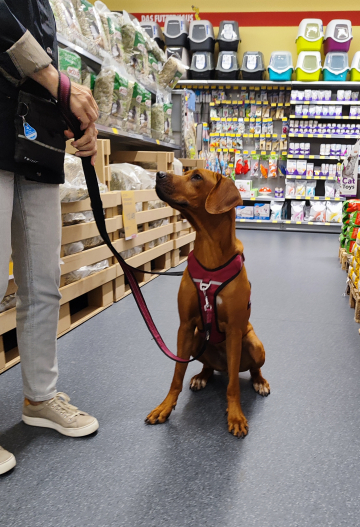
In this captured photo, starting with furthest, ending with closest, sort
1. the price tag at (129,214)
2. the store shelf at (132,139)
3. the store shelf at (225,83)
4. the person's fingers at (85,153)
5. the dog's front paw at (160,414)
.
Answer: the store shelf at (225,83)
the store shelf at (132,139)
the price tag at (129,214)
the dog's front paw at (160,414)
the person's fingers at (85,153)

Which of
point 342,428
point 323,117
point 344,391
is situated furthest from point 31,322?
point 323,117

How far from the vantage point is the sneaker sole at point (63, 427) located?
56.3 inches

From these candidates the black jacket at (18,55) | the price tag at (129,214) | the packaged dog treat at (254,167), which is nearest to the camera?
the black jacket at (18,55)

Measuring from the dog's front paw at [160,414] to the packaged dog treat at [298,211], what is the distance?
6455 millimetres

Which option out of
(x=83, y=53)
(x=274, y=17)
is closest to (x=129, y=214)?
(x=83, y=53)

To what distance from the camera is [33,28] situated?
115 centimetres

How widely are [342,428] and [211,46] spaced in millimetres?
7311

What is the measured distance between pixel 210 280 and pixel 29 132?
0.73 metres

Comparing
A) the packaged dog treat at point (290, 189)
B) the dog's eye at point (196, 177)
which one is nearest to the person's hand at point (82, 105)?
the dog's eye at point (196, 177)

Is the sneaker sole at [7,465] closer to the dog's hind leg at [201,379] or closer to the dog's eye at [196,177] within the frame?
the dog's hind leg at [201,379]

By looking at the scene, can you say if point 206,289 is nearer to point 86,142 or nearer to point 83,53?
point 86,142

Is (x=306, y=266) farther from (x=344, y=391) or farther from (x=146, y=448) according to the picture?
(x=146, y=448)

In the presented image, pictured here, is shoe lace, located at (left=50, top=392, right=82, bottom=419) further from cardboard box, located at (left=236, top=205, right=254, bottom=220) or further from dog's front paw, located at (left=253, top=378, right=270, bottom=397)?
cardboard box, located at (left=236, top=205, right=254, bottom=220)

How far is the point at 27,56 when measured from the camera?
1.06m
